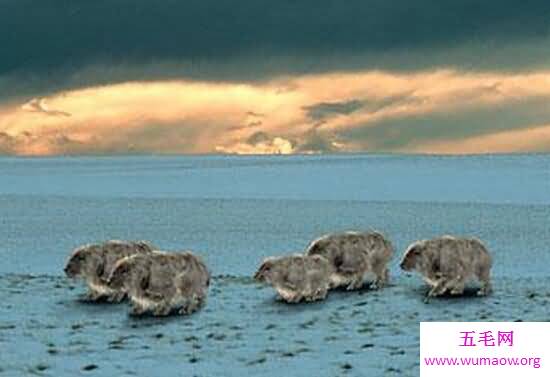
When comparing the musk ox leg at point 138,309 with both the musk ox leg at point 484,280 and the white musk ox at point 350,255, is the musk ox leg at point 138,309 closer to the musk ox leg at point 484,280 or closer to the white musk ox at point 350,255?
the white musk ox at point 350,255

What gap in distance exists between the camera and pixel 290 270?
58.5ft

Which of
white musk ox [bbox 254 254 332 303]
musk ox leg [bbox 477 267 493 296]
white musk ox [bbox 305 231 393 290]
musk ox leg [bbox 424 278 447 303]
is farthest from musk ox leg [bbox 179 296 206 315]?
musk ox leg [bbox 477 267 493 296]

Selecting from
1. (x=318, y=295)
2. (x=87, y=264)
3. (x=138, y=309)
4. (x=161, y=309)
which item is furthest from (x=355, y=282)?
(x=87, y=264)

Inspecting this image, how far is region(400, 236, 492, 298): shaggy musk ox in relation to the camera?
18.6 metres

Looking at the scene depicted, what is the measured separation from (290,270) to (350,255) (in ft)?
5.71

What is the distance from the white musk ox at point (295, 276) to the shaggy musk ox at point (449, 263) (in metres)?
1.69

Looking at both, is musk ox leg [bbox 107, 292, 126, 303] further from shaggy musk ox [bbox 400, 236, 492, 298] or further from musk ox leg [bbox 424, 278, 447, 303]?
musk ox leg [bbox 424, 278, 447, 303]

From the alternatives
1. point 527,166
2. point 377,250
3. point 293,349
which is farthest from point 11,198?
point 293,349

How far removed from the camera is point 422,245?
1883 cm

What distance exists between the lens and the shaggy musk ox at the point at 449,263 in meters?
18.6

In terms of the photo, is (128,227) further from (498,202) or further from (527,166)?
(527,166)

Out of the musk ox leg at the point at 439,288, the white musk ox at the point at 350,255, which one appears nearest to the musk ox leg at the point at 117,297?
the white musk ox at the point at 350,255

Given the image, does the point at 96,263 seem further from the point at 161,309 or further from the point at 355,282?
the point at 355,282

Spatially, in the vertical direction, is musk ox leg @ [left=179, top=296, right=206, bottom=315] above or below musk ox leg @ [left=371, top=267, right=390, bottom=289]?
below
